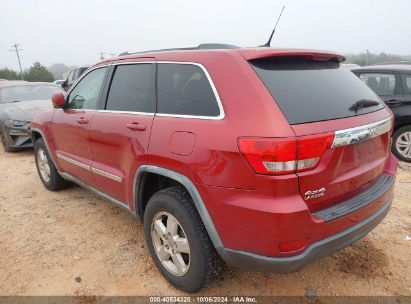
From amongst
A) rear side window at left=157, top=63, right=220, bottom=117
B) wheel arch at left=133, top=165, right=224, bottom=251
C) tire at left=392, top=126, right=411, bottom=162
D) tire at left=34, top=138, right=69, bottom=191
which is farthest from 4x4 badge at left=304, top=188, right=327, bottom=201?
tire at left=392, top=126, right=411, bottom=162

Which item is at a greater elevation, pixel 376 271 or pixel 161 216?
pixel 161 216

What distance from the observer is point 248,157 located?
6.40 ft

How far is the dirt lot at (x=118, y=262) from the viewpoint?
267 cm

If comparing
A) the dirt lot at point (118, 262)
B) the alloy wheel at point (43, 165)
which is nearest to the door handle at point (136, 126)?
the dirt lot at point (118, 262)

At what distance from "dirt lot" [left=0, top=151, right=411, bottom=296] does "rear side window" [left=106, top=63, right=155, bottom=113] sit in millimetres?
1332

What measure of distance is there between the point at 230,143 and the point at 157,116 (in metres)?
0.78

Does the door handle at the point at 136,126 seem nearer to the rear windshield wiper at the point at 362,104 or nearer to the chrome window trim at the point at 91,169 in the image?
the chrome window trim at the point at 91,169

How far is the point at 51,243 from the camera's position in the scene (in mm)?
3387

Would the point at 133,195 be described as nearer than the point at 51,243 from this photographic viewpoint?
Yes

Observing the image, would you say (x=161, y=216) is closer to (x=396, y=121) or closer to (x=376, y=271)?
(x=376, y=271)

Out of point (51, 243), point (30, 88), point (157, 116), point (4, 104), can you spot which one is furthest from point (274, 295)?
point (30, 88)

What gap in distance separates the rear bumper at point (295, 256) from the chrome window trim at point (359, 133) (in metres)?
0.56

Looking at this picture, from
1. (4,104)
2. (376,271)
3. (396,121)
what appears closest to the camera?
(376,271)

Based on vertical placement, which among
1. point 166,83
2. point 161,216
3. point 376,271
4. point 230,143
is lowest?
point 376,271
